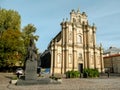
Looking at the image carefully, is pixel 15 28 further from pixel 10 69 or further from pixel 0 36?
pixel 10 69

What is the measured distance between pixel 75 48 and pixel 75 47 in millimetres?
271

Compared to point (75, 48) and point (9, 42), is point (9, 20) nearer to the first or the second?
point (9, 42)

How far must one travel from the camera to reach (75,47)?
158ft

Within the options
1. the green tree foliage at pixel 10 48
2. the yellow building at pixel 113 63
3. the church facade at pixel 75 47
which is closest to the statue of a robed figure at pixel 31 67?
the green tree foliage at pixel 10 48

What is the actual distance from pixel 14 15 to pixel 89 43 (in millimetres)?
21173

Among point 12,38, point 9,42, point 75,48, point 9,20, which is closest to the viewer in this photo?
point 9,42

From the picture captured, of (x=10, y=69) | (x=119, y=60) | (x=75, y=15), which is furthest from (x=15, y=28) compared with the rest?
(x=119, y=60)

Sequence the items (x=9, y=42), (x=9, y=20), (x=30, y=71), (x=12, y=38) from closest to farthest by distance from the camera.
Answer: (x=30, y=71), (x=9, y=42), (x=12, y=38), (x=9, y=20)

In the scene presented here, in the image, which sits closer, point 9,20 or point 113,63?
point 9,20

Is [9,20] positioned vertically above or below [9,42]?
above

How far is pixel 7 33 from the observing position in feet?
121

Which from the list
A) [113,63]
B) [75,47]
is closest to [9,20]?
[75,47]

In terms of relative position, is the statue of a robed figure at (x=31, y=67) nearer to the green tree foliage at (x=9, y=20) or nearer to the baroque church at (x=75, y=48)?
the green tree foliage at (x=9, y=20)

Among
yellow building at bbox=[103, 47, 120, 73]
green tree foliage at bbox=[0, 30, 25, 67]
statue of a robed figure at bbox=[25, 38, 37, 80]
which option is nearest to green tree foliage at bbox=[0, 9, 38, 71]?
green tree foliage at bbox=[0, 30, 25, 67]
